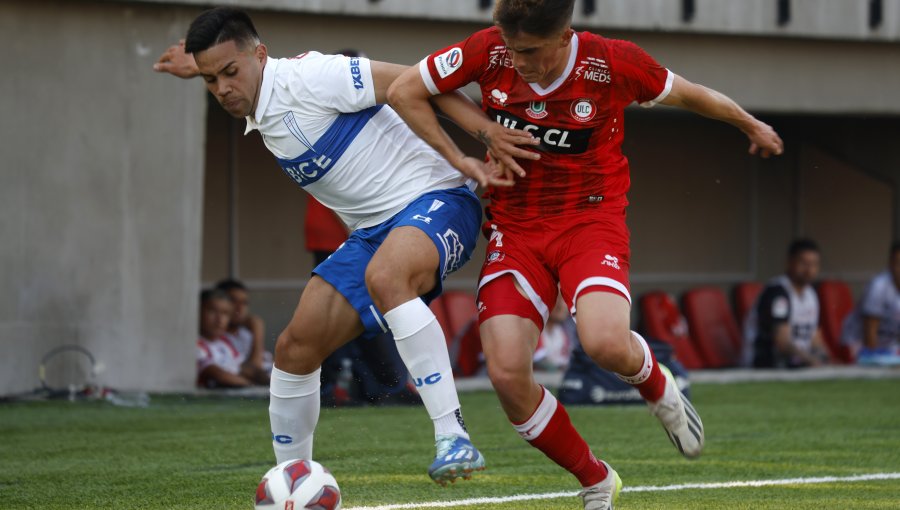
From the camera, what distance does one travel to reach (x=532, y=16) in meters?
5.05

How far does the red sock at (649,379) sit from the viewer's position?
212 inches

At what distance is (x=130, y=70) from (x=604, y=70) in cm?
630

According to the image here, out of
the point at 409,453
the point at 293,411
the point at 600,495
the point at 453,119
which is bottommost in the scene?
the point at 409,453

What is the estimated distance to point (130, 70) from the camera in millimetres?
10945

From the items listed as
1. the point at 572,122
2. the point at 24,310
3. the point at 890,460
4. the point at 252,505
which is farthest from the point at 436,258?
the point at 24,310

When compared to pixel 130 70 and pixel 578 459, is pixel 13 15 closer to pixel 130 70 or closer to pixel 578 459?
pixel 130 70

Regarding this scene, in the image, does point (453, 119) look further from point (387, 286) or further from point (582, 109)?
point (387, 286)

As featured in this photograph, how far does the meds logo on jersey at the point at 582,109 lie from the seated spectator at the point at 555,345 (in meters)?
7.32

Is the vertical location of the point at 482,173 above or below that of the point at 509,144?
below

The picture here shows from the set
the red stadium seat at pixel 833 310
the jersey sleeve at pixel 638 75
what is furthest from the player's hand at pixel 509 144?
the red stadium seat at pixel 833 310

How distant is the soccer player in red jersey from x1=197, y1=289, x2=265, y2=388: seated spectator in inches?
245

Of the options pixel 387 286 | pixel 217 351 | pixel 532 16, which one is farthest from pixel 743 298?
pixel 532 16

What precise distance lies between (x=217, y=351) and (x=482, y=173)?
6.67 metres

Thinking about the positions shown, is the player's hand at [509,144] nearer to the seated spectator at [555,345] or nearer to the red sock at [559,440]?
the red sock at [559,440]
